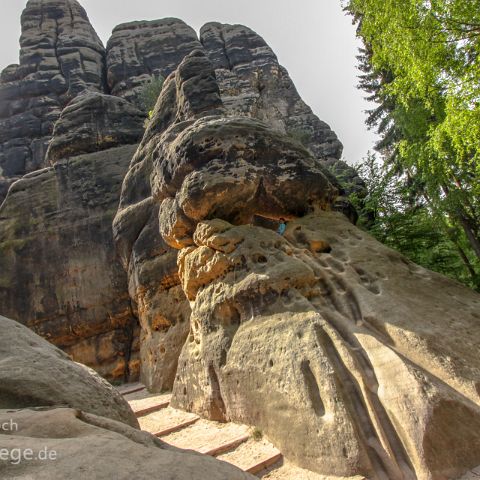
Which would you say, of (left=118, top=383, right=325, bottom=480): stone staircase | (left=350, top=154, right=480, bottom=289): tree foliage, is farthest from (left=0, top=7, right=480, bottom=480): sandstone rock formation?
(left=350, top=154, right=480, bottom=289): tree foliage

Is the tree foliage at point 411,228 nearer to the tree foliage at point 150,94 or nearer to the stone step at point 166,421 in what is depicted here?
the stone step at point 166,421

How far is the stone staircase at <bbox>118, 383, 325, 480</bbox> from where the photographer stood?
3926 millimetres

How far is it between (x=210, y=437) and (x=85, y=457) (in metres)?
3.33

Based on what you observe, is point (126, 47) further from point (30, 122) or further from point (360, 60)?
point (360, 60)

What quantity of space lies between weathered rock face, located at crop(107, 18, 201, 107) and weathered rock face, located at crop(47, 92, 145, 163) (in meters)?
11.3

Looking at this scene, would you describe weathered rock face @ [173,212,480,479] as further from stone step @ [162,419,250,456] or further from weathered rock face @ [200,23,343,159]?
weathered rock face @ [200,23,343,159]

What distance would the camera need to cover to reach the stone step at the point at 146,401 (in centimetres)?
661

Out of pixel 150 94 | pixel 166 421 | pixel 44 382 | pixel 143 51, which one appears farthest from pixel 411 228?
pixel 143 51

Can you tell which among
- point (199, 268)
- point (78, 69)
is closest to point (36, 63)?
point (78, 69)

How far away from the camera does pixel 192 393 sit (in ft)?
19.2

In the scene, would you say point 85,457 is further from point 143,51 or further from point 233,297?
point 143,51

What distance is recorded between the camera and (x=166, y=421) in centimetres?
582

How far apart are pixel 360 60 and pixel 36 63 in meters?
23.3

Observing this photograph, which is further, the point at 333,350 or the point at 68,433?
the point at 333,350
